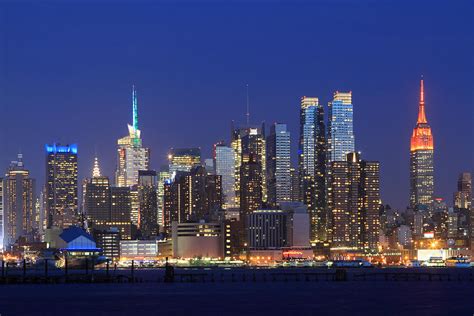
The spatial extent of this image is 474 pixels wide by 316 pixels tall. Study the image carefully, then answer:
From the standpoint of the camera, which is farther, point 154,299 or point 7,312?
point 154,299

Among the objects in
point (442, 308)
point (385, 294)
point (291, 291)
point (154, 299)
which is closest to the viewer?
point (442, 308)

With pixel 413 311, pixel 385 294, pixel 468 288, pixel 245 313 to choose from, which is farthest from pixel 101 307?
pixel 468 288

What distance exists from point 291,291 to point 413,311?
1778 inches

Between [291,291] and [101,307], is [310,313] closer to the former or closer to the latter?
[101,307]

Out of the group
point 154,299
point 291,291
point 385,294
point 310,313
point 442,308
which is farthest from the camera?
point 291,291

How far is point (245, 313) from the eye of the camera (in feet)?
375

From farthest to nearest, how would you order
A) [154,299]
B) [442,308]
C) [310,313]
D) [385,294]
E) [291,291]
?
1. [291,291]
2. [385,294]
3. [154,299]
4. [442,308]
5. [310,313]

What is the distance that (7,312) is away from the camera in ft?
373

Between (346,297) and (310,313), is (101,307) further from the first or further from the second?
Answer: (346,297)

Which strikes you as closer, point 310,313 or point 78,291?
point 310,313

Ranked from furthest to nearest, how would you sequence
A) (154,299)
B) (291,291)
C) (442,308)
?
(291,291)
(154,299)
(442,308)

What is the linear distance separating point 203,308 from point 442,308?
25.3 meters

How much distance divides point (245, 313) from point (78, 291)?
51.5 meters

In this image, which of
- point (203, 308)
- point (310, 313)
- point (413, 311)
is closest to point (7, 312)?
point (203, 308)
